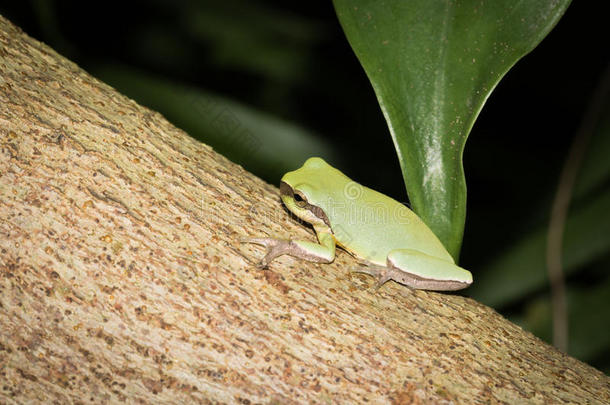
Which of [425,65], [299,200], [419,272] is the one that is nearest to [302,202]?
[299,200]

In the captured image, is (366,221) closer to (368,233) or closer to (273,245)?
(368,233)

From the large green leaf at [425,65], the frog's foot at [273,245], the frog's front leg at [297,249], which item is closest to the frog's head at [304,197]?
the frog's front leg at [297,249]

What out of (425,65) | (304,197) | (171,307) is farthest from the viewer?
(304,197)

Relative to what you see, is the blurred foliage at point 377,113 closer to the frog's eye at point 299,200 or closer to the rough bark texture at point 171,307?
the frog's eye at point 299,200

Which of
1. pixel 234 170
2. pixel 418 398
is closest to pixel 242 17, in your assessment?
pixel 234 170

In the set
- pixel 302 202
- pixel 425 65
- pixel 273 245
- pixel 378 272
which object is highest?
pixel 425 65

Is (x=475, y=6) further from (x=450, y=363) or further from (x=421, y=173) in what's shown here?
(x=450, y=363)

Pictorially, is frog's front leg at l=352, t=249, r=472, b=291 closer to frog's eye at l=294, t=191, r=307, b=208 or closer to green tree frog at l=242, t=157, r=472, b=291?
green tree frog at l=242, t=157, r=472, b=291
